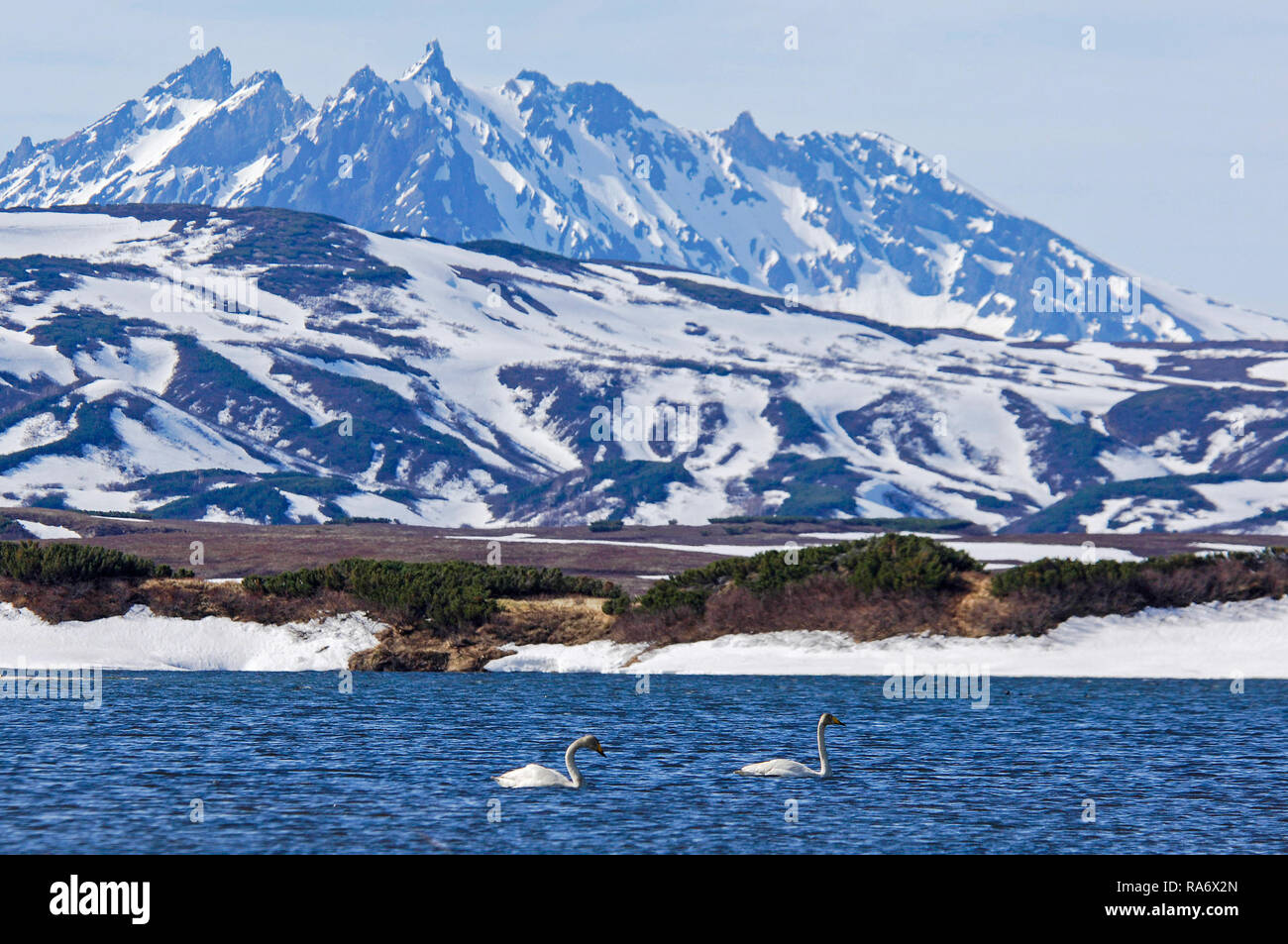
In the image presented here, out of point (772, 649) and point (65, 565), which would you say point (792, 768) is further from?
point (65, 565)

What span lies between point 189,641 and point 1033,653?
100 feet

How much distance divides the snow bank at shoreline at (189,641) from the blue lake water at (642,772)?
1060 centimetres

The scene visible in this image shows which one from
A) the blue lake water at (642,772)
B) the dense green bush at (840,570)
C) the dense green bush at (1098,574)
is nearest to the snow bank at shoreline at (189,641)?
the blue lake water at (642,772)

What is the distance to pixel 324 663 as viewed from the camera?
209ft

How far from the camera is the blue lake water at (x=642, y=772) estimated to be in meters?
26.5

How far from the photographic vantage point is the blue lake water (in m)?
26.5

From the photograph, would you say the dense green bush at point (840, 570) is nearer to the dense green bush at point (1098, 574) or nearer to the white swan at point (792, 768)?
the dense green bush at point (1098, 574)

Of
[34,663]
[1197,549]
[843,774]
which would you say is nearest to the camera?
[843,774]

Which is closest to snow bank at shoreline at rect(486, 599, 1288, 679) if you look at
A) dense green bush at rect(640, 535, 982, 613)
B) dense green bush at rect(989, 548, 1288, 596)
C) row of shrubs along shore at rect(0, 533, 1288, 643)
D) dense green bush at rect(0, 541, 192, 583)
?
row of shrubs along shore at rect(0, 533, 1288, 643)

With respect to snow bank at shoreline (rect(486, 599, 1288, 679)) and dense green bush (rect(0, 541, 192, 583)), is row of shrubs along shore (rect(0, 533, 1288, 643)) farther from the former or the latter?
snow bank at shoreline (rect(486, 599, 1288, 679))

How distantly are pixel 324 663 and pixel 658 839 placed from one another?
39.6 m

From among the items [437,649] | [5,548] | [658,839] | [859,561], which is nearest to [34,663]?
[5,548]

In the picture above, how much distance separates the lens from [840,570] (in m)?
63.8
